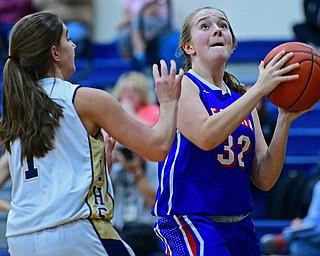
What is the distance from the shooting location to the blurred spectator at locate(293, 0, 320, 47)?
26.8 feet

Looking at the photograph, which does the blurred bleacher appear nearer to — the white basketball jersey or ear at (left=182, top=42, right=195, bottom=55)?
ear at (left=182, top=42, right=195, bottom=55)

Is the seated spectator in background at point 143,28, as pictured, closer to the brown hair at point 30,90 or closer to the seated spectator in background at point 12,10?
the seated spectator in background at point 12,10

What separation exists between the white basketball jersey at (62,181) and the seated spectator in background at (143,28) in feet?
19.2

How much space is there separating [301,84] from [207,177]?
60cm

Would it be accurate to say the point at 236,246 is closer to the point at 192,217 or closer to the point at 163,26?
the point at 192,217

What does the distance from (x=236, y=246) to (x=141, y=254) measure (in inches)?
110

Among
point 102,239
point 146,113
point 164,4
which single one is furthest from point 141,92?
point 102,239

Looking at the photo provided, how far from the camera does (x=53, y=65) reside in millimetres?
3578

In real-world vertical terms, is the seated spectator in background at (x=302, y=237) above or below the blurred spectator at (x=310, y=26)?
below

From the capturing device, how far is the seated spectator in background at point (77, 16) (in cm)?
955

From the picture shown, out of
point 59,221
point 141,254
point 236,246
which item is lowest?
point 141,254

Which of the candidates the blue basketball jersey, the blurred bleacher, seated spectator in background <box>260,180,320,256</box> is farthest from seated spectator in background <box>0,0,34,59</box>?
the blue basketball jersey

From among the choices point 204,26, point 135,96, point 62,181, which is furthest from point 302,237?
point 62,181

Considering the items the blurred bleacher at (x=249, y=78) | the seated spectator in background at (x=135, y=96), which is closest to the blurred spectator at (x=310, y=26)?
the blurred bleacher at (x=249, y=78)
